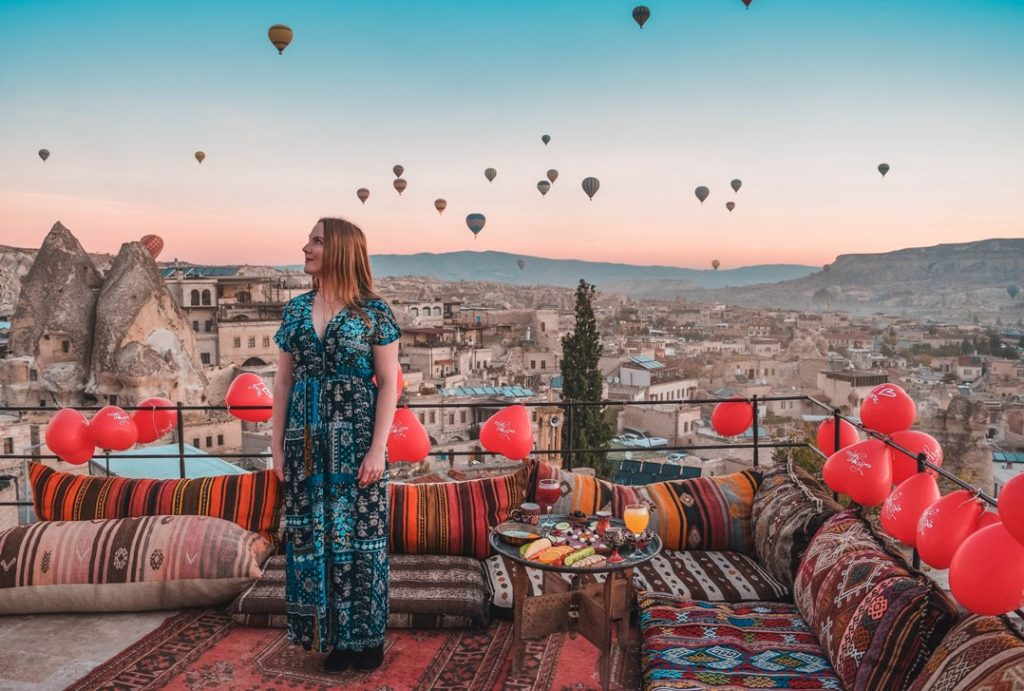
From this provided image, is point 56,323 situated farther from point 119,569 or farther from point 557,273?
point 557,273

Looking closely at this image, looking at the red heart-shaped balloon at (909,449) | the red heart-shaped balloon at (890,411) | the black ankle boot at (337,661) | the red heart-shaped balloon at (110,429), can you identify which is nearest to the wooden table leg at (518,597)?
the black ankle boot at (337,661)

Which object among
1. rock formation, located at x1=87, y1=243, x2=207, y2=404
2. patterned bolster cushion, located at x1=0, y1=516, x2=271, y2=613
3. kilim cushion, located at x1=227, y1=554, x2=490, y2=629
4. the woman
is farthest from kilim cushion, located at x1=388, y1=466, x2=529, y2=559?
rock formation, located at x1=87, y1=243, x2=207, y2=404

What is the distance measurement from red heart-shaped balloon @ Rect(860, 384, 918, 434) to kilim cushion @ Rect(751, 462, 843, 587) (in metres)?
0.41

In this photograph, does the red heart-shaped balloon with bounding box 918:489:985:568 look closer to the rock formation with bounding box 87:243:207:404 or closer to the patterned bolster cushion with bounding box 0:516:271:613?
the patterned bolster cushion with bounding box 0:516:271:613

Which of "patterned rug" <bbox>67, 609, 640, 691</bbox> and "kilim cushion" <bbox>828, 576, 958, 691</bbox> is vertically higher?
"kilim cushion" <bbox>828, 576, 958, 691</bbox>

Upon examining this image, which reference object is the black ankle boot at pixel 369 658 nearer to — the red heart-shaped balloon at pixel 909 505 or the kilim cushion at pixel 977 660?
the kilim cushion at pixel 977 660

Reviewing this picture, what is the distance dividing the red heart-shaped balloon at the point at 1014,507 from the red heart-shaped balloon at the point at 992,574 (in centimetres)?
7

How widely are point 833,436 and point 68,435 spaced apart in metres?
4.19

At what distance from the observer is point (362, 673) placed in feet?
8.79

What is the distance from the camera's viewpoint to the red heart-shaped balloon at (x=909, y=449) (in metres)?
3.38

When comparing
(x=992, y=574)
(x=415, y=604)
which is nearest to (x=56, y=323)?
(x=415, y=604)

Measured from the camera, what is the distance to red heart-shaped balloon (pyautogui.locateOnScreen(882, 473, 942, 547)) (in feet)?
8.71

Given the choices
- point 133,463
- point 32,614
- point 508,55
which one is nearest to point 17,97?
point 508,55

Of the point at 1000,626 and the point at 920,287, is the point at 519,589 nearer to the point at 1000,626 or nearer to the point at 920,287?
the point at 1000,626
